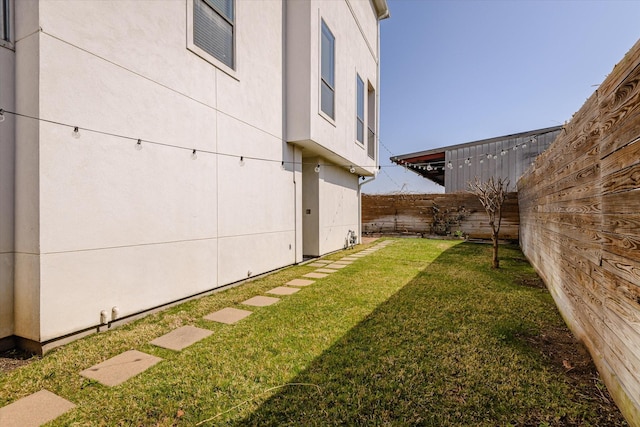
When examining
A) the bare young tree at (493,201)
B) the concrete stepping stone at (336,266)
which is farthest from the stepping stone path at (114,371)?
the bare young tree at (493,201)

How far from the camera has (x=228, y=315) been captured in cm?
347

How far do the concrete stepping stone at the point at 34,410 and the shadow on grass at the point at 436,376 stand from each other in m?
1.18

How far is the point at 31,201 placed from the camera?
2.47m

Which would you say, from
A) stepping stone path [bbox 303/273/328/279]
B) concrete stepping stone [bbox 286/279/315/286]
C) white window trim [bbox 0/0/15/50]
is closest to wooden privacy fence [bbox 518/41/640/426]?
concrete stepping stone [bbox 286/279/315/286]

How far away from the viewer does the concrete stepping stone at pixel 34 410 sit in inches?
66.4

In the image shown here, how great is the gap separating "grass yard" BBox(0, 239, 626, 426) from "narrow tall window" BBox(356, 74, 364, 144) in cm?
696

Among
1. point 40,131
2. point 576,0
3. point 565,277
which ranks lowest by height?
point 565,277

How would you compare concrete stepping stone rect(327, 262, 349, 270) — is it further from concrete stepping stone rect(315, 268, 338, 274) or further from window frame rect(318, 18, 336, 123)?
window frame rect(318, 18, 336, 123)

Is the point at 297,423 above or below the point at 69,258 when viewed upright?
below

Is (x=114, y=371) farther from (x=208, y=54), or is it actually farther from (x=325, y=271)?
(x=325, y=271)

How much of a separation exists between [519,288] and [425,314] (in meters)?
2.20

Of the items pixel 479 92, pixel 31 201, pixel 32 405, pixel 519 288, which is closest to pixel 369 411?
pixel 32 405

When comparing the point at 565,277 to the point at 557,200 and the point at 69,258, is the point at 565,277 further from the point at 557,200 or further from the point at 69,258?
the point at 69,258

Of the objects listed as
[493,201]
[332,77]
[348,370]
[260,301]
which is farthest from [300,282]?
[493,201]
